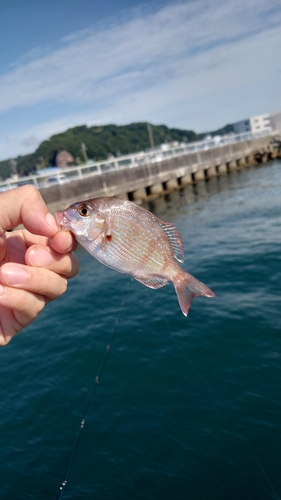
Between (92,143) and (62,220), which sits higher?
(92,143)

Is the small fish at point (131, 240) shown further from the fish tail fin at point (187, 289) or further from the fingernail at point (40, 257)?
the fingernail at point (40, 257)

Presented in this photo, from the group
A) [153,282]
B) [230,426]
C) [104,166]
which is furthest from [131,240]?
[104,166]

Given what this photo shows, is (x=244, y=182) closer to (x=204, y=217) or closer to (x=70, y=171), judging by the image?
(x=204, y=217)

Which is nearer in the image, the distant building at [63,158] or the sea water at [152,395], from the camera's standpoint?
the sea water at [152,395]

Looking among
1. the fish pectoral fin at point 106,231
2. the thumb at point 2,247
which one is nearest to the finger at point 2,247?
the thumb at point 2,247

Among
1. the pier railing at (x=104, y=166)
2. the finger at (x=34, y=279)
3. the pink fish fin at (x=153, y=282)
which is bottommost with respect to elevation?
the pink fish fin at (x=153, y=282)

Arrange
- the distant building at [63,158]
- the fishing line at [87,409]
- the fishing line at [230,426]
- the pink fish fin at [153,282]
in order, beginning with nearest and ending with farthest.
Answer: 1. the pink fish fin at [153,282]
2. the fishing line at [230,426]
3. the fishing line at [87,409]
4. the distant building at [63,158]

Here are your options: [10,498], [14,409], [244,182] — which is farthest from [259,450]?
[244,182]

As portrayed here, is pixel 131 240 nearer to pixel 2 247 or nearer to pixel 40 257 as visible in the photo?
pixel 40 257

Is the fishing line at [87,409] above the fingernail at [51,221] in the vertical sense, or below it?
below
